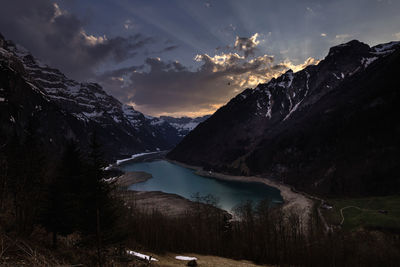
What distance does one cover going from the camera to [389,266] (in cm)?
4384

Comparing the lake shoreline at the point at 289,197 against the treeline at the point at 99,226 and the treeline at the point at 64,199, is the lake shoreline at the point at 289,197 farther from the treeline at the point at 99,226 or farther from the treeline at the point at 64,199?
the treeline at the point at 64,199

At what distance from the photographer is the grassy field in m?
68.8

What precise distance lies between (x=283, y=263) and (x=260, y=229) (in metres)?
8.68

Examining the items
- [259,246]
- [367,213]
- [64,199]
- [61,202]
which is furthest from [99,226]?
[367,213]

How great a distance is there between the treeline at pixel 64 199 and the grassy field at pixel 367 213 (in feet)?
248

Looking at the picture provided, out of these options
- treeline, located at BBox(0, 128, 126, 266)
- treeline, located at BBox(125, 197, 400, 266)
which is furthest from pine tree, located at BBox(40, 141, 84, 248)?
treeline, located at BBox(125, 197, 400, 266)

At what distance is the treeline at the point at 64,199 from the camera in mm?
17922

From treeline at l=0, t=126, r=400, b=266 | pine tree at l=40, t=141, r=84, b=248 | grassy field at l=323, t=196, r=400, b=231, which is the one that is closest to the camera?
treeline at l=0, t=126, r=400, b=266

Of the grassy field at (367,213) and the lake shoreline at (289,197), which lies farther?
the lake shoreline at (289,197)

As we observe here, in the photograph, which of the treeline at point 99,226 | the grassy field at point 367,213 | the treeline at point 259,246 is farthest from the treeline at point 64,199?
the grassy field at point 367,213

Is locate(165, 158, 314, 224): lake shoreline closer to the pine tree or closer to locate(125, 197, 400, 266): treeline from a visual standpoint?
locate(125, 197, 400, 266): treeline

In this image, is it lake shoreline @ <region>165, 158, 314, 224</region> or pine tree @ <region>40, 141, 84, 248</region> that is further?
lake shoreline @ <region>165, 158, 314, 224</region>

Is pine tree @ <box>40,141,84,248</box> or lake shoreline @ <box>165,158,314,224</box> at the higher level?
pine tree @ <box>40,141,84,248</box>

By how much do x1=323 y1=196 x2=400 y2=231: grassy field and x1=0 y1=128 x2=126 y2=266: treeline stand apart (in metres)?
75.7
